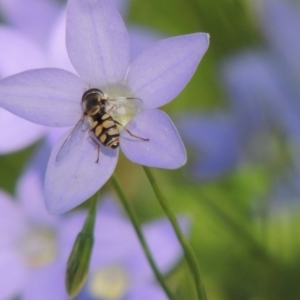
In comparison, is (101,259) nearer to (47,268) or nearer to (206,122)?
(47,268)

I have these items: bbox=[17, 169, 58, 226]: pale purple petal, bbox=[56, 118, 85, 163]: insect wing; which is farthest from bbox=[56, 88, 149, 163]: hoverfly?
bbox=[17, 169, 58, 226]: pale purple petal

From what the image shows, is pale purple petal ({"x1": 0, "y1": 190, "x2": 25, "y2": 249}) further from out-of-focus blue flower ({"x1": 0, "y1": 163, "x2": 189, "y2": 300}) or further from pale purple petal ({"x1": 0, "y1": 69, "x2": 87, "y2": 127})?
pale purple petal ({"x1": 0, "y1": 69, "x2": 87, "y2": 127})

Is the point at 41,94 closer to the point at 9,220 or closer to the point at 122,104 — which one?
the point at 122,104

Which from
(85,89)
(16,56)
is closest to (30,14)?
(16,56)

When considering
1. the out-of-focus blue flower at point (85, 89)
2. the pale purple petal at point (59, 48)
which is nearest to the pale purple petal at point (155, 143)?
the out-of-focus blue flower at point (85, 89)

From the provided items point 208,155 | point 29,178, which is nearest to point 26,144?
point 29,178

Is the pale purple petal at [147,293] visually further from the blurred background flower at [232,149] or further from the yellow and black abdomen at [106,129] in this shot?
the yellow and black abdomen at [106,129]
